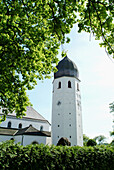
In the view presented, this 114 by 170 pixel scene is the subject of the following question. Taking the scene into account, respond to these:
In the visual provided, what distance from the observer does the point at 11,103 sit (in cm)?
917

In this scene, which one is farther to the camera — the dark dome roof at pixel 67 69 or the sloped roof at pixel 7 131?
the dark dome roof at pixel 67 69

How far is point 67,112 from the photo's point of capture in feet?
119

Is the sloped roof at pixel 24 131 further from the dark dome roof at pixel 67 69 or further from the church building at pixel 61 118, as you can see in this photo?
the dark dome roof at pixel 67 69

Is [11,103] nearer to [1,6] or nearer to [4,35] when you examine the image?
[4,35]

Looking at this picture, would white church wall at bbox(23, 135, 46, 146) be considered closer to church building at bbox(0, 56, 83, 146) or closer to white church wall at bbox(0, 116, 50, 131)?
church building at bbox(0, 56, 83, 146)

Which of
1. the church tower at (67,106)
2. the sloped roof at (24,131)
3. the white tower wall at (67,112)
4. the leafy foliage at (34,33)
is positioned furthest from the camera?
the church tower at (67,106)

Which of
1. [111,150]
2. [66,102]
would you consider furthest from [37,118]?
[111,150]

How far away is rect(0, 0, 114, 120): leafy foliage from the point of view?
5497 mm

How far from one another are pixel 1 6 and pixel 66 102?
106ft

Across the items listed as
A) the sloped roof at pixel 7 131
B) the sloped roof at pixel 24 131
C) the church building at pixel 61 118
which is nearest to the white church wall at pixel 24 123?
the church building at pixel 61 118

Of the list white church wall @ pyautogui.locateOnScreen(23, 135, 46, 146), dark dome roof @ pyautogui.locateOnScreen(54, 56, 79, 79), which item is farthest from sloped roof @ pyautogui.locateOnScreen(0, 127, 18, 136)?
dark dome roof @ pyautogui.locateOnScreen(54, 56, 79, 79)

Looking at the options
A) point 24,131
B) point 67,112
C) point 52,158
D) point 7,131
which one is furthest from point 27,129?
point 52,158

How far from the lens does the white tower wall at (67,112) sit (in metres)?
34.0

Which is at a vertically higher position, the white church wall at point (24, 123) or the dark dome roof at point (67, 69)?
the dark dome roof at point (67, 69)
